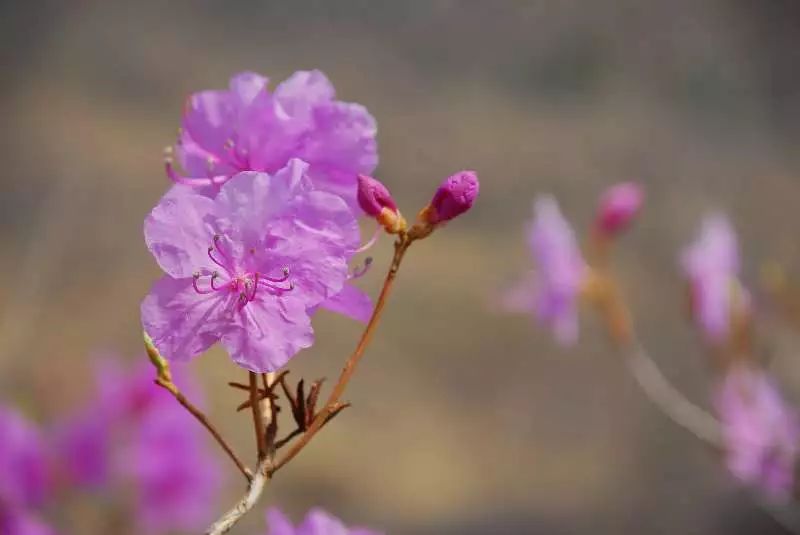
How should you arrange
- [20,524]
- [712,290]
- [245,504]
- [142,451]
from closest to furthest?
[245,504] → [20,524] → [142,451] → [712,290]

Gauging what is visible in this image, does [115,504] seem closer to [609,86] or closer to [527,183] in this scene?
[527,183]

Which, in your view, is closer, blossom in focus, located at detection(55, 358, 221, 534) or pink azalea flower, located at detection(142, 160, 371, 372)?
pink azalea flower, located at detection(142, 160, 371, 372)

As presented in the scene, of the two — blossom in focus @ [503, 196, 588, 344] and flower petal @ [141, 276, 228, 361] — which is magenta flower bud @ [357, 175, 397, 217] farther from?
blossom in focus @ [503, 196, 588, 344]

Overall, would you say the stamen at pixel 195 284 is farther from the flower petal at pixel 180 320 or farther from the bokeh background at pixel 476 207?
the bokeh background at pixel 476 207

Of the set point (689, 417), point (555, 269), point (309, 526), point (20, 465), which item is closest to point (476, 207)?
point (689, 417)

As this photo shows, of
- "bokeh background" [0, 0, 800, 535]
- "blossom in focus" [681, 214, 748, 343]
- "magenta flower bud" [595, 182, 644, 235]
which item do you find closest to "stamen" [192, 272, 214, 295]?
"magenta flower bud" [595, 182, 644, 235]

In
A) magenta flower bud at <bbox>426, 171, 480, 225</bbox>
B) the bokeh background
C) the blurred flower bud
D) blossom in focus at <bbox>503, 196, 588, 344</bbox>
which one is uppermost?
magenta flower bud at <bbox>426, 171, 480, 225</bbox>

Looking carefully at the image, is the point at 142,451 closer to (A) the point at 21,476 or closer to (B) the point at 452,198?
(A) the point at 21,476
